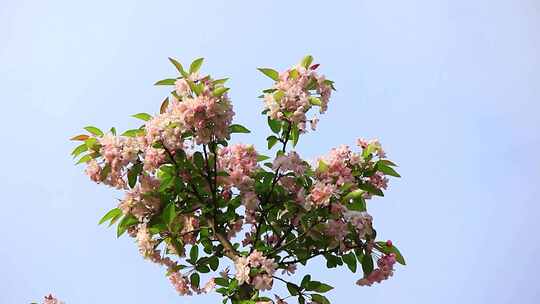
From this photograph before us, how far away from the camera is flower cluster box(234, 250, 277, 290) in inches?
149

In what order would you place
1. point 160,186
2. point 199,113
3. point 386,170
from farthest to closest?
point 386,170
point 160,186
point 199,113

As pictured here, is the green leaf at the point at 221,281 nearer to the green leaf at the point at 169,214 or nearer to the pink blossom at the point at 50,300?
the green leaf at the point at 169,214

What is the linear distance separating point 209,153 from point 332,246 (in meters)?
1.12

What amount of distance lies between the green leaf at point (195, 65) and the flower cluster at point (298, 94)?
51 cm

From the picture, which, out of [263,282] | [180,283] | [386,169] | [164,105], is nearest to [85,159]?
[164,105]

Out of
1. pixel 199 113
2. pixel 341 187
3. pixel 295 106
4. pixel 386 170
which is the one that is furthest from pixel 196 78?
pixel 386 170

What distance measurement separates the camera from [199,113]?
12.3ft

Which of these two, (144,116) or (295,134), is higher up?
(144,116)

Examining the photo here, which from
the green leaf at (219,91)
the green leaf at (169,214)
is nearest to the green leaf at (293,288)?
the green leaf at (169,214)

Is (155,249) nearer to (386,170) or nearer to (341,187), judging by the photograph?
(341,187)

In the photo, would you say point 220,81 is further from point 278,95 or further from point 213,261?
point 213,261

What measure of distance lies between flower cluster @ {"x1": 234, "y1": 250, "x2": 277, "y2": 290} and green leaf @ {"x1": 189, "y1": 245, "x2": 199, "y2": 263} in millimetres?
682

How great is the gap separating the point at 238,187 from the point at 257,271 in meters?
0.66

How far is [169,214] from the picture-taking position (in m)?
3.94
